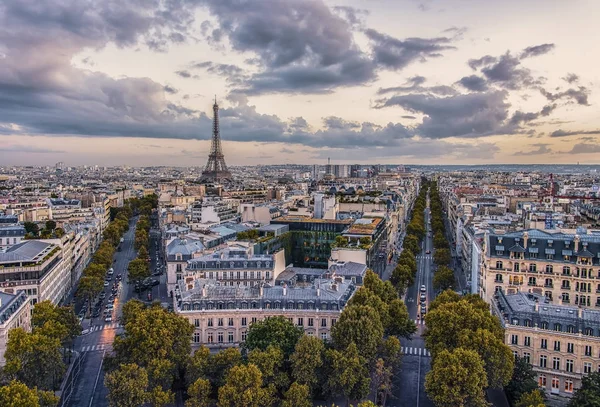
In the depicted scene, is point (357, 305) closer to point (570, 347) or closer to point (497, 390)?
point (497, 390)

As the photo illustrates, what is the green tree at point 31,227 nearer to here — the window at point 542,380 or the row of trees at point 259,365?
the row of trees at point 259,365

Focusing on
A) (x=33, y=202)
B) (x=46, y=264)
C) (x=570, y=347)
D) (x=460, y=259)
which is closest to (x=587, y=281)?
(x=570, y=347)

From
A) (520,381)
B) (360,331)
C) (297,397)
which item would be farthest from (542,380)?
(297,397)

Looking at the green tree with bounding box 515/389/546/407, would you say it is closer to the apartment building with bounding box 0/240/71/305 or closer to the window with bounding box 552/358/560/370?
the window with bounding box 552/358/560/370

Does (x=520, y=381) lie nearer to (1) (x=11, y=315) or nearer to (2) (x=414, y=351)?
(2) (x=414, y=351)

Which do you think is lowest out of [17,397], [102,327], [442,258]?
[102,327]

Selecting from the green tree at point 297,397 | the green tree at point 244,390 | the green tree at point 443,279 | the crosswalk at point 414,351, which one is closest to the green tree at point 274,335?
the green tree at point 244,390

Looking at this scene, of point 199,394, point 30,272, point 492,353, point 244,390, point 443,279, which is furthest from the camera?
point 443,279
